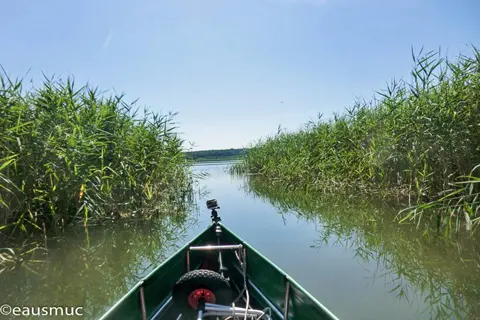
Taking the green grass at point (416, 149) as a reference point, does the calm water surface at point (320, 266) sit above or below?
below

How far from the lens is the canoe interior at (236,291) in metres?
1.69

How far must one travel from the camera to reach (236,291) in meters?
2.62

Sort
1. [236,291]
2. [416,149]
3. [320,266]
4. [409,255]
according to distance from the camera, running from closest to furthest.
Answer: [236,291]
[320,266]
[409,255]
[416,149]

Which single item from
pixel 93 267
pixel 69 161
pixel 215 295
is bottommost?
pixel 93 267

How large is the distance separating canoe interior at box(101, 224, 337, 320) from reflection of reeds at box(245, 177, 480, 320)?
128cm

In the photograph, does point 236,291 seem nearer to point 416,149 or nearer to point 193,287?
point 193,287

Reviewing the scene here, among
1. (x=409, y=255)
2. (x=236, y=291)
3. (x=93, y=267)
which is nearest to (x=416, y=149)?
(x=409, y=255)

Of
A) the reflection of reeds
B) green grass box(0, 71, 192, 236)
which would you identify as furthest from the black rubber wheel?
green grass box(0, 71, 192, 236)

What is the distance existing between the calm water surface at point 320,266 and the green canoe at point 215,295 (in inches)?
26.8

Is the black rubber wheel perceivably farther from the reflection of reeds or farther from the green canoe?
the reflection of reeds

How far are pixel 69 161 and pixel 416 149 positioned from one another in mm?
5000

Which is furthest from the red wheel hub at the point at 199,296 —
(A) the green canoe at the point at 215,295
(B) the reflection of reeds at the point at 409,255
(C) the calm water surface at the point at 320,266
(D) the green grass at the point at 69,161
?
(D) the green grass at the point at 69,161

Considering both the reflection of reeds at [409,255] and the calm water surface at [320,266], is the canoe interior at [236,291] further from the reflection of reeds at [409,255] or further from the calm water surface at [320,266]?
the reflection of reeds at [409,255]

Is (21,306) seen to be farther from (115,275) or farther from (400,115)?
(400,115)
